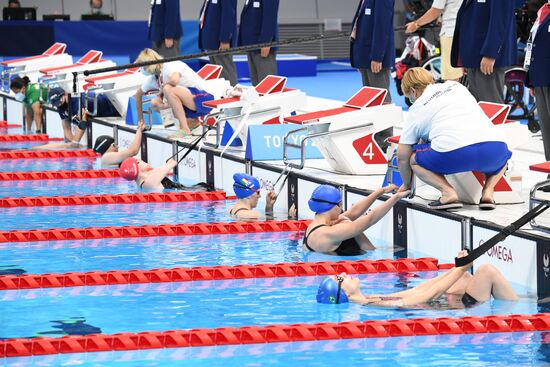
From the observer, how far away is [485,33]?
879cm

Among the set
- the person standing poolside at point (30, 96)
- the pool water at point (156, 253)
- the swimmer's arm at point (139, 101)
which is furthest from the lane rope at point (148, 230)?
the person standing poolside at point (30, 96)

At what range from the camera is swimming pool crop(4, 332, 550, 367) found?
516 centimetres

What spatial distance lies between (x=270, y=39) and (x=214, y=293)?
652 cm

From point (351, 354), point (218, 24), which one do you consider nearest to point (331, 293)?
point (351, 354)

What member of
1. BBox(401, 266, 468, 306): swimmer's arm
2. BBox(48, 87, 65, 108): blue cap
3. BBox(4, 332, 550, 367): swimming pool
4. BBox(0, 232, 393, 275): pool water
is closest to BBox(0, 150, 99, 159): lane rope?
BBox(48, 87, 65, 108): blue cap

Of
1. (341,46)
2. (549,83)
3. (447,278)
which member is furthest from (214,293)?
(341,46)

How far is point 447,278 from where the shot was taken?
5.95 meters

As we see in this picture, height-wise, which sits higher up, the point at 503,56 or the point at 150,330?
the point at 503,56

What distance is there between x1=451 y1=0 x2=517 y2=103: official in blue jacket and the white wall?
48.2 ft

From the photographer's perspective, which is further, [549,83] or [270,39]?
[270,39]

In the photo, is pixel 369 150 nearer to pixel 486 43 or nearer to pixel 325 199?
pixel 486 43

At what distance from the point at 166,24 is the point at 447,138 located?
716cm

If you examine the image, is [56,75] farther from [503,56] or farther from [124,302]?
[124,302]

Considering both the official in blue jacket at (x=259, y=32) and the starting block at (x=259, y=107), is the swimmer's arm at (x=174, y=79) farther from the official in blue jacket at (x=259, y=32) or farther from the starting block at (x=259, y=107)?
the official in blue jacket at (x=259, y=32)
